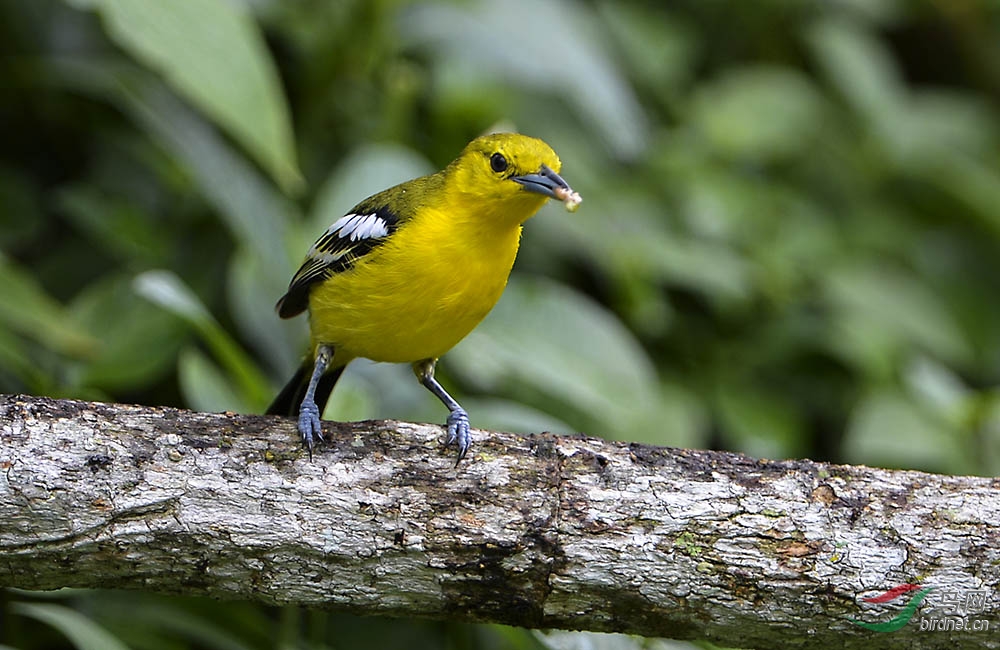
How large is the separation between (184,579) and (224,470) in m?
0.24

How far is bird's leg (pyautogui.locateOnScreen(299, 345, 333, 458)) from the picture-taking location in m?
2.59

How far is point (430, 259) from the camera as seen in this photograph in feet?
10.0

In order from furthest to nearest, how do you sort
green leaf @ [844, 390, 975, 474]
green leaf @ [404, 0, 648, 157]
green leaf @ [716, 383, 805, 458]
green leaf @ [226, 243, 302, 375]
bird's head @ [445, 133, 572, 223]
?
green leaf @ [716, 383, 805, 458] → green leaf @ [404, 0, 648, 157] → green leaf @ [844, 390, 975, 474] → green leaf @ [226, 243, 302, 375] → bird's head @ [445, 133, 572, 223]

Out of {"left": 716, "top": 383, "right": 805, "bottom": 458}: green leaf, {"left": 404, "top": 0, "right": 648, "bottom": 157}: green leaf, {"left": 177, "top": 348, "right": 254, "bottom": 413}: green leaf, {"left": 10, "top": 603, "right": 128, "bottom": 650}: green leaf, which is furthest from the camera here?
{"left": 716, "top": 383, "right": 805, "bottom": 458}: green leaf

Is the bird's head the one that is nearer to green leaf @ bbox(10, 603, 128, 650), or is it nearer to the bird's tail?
the bird's tail

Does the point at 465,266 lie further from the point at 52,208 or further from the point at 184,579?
the point at 52,208

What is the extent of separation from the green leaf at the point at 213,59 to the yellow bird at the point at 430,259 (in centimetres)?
50

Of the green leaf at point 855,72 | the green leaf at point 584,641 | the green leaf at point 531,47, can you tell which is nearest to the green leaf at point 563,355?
the green leaf at point 531,47

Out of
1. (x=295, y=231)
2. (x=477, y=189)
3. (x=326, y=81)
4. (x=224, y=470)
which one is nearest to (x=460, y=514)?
(x=224, y=470)

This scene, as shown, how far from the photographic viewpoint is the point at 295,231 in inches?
164

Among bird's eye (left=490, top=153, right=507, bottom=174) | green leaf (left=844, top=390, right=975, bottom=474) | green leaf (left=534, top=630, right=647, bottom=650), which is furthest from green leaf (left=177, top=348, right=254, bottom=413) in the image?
green leaf (left=844, top=390, right=975, bottom=474)

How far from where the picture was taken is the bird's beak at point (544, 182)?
3.06 meters

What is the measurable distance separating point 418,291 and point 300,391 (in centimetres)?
68

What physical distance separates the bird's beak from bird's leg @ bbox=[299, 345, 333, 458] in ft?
2.51
